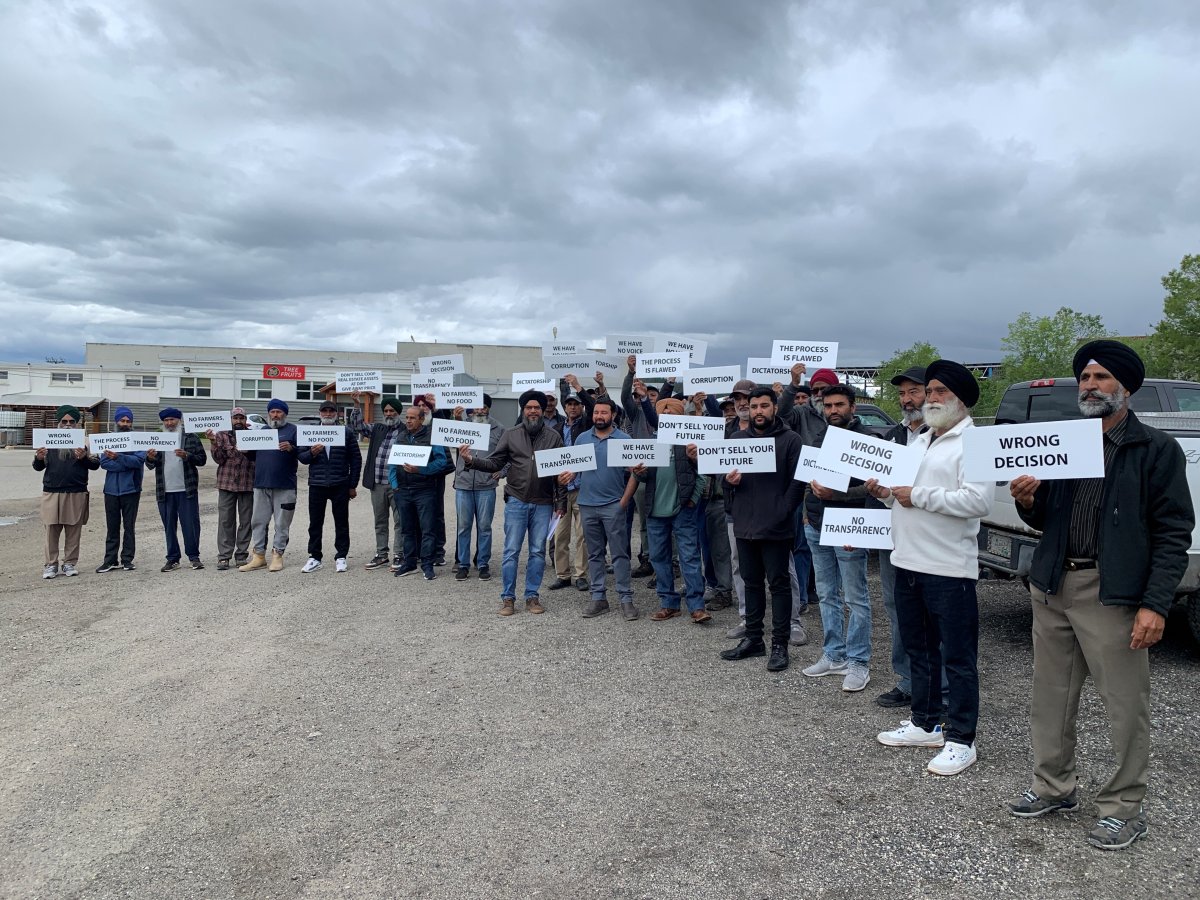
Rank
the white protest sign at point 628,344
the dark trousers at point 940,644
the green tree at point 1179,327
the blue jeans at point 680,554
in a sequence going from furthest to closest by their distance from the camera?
the green tree at point 1179,327 < the white protest sign at point 628,344 < the blue jeans at point 680,554 < the dark trousers at point 940,644

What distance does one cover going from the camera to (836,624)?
5.96 metres

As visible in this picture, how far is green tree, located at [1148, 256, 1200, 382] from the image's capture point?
35.0 m

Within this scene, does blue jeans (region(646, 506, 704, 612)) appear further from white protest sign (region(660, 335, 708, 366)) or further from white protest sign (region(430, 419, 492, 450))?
white protest sign (region(660, 335, 708, 366))

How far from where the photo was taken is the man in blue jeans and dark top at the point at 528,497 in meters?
8.07

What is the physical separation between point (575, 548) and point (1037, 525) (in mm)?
6233

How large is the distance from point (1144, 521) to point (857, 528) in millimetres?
2177

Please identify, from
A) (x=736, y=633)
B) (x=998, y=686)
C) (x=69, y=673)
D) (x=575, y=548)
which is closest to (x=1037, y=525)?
(x=998, y=686)

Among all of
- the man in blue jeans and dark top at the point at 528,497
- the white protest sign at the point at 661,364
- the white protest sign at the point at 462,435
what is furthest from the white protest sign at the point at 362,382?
the white protest sign at the point at 661,364

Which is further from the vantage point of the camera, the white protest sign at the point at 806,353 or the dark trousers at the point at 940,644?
the white protest sign at the point at 806,353

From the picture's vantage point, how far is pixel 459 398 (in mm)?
10086

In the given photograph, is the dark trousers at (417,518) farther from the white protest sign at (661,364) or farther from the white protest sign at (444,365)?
the white protest sign at (661,364)

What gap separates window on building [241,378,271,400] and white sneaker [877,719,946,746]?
2259 inches

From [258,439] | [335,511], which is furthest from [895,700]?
[258,439]

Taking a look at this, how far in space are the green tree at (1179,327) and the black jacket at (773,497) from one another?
3673 cm
